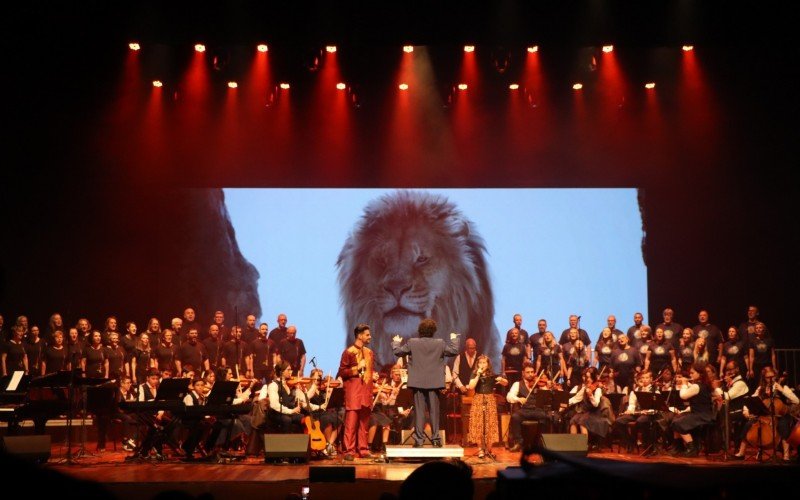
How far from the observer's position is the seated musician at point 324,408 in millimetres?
11227

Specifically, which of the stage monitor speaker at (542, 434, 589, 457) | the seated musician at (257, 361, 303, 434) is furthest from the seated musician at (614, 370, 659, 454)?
the seated musician at (257, 361, 303, 434)

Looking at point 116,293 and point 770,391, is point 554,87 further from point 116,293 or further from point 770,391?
point 116,293

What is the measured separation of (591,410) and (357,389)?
388cm

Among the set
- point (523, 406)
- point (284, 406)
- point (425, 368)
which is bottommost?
point (523, 406)

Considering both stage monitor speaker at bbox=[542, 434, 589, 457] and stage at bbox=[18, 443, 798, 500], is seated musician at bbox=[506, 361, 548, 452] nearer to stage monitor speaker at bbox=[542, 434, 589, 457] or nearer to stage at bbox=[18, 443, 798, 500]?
stage at bbox=[18, 443, 798, 500]

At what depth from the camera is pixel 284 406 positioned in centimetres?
1111

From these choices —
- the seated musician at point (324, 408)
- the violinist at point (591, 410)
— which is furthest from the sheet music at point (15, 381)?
the violinist at point (591, 410)

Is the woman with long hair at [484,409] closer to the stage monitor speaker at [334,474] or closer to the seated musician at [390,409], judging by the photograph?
the seated musician at [390,409]

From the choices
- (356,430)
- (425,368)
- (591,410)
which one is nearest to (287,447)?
(356,430)

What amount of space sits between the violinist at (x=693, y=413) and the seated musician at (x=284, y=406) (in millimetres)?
5135

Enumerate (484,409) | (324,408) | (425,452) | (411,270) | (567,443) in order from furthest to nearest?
(411,270) → (484,409) → (324,408) → (567,443) → (425,452)

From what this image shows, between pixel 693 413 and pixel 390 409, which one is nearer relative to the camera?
pixel 693 413

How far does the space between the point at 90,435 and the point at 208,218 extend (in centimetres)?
433

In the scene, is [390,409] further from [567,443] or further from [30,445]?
[30,445]
